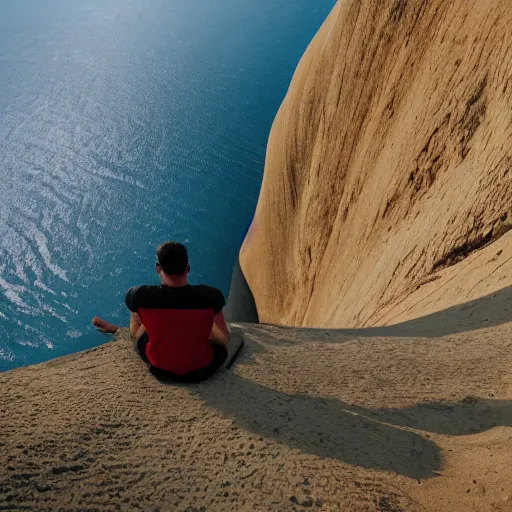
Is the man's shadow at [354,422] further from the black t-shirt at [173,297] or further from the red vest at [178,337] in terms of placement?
the black t-shirt at [173,297]

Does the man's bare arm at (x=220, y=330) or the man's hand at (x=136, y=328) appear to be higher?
the man's bare arm at (x=220, y=330)

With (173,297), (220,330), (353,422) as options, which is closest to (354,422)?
(353,422)

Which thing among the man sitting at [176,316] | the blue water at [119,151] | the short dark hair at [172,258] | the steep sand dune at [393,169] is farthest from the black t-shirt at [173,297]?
the blue water at [119,151]

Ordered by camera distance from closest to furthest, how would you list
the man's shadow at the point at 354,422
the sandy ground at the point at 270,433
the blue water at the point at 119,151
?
1. the sandy ground at the point at 270,433
2. the man's shadow at the point at 354,422
3. the blue water at the point at 119,151

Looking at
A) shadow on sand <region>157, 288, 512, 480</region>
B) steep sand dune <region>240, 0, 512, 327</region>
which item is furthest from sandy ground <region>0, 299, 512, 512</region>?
steep sand dune <region>240, 0, 512, 327</region>

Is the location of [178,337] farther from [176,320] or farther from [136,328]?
[136,328]

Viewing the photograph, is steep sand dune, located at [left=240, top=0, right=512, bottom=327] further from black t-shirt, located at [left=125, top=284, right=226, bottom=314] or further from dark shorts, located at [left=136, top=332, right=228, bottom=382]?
black t-shirt, located at [left=125, top=284, right=226, bottom=314]

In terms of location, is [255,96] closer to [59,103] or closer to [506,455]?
[59,103]
